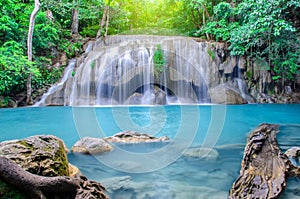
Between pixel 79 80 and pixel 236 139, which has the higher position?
pixel 79 80

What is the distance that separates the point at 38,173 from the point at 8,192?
304 mm

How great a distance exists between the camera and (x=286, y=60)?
1198 cm

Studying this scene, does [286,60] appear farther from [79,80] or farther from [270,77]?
[79,80]

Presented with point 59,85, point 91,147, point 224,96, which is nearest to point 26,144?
point 91,147

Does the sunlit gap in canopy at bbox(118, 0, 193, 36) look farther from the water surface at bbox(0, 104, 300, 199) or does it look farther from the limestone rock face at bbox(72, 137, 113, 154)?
the limestone rock face at bbox(72, 137, 113, 154)

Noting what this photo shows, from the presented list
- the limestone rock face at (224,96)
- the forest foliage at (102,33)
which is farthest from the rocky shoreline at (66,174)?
the forest foliage at (102,33)

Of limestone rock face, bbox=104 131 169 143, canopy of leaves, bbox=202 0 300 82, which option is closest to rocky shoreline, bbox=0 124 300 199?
limestone rock face, bbox=104 131 169 143

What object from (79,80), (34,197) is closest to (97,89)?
(79,80)

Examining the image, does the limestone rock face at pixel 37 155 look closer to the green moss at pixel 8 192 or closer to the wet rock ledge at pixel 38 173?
the wet rock ledge at pixel 38 173

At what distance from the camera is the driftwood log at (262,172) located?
2188mm

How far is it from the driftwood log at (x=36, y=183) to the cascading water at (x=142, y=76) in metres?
10.0

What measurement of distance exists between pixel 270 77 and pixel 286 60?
56.6 inches

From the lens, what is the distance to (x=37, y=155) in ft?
6.10

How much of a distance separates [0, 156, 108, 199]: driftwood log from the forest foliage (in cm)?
959
